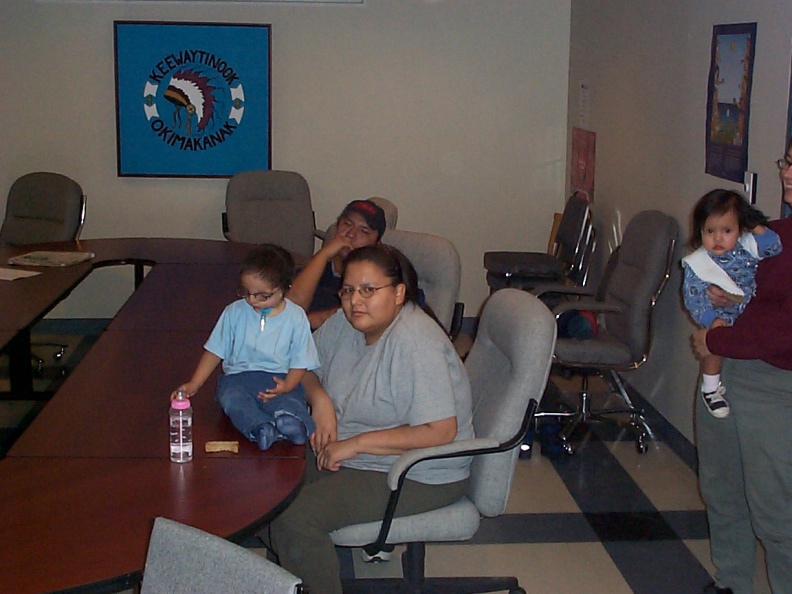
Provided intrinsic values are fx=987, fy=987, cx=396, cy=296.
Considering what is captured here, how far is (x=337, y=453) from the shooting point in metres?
2.55

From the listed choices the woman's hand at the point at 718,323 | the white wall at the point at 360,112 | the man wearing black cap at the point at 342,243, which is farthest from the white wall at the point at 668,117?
the man wearing black cap at the point at 342,243

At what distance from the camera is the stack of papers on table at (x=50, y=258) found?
4.76 m

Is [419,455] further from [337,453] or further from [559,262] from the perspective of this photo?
[559,262]

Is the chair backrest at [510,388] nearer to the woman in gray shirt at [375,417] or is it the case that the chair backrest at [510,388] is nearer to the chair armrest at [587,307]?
the woman in gray shirt at [375,417]

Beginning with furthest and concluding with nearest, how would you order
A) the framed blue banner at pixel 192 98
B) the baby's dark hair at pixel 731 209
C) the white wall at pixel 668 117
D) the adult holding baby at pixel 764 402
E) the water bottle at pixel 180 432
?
the framed blue banner at pixel 192 98
the white wall at pixel 668 117
the baby's dark hair at pixel 731 209
the adult holding baby at pixel 764 402
the water bottle at pixel 180 432

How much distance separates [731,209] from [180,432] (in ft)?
5.27

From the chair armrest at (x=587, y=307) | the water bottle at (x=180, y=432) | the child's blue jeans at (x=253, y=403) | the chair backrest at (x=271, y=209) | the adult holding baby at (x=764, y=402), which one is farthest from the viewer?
the chair backrest at (x=271, y=209)

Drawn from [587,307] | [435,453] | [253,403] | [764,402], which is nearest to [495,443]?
[435,453]

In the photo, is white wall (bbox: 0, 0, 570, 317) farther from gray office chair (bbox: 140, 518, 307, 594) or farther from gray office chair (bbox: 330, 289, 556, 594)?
gray office chair (bbox: 140, 518, 307, 594)

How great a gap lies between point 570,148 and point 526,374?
4018 mm

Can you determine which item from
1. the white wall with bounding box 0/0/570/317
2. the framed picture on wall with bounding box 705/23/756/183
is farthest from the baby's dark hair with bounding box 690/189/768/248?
the white wall with bounding box 0/0/570/317

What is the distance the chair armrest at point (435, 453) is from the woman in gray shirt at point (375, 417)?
30mm

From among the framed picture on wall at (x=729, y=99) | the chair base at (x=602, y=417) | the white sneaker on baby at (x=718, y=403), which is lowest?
the chair base at (x=602, y=417)

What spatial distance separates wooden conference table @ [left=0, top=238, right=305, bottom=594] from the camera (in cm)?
183
